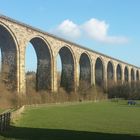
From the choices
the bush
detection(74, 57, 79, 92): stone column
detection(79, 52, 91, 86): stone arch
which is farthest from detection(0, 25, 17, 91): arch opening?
the bush

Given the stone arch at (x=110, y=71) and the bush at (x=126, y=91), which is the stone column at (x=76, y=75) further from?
the bush at (x=126, y=91)

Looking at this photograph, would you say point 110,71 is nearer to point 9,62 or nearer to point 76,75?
point 76,75

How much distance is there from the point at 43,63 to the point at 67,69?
10786 mm

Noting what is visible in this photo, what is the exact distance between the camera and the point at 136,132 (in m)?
18.2

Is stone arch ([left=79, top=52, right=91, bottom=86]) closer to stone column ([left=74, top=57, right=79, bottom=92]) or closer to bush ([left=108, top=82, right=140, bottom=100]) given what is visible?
stone column ([left=74, top=57, right=79, bottom=92])

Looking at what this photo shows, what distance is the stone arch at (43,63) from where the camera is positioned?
52319mm

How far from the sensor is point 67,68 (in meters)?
64.3

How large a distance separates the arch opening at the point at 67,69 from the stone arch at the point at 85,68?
25.3ft

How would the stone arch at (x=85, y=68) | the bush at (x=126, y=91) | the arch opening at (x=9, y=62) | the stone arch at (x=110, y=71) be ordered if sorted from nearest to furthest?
the arch opening at (x=9, y=62), the stone arch at (x=85, y=68), the stone arch at (x=110, y=71), the bush at (x=126, y=91)

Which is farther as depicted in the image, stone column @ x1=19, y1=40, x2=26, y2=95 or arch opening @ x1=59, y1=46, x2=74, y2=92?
arch opening @ x1=59, y1=46, x2=74, y2=92

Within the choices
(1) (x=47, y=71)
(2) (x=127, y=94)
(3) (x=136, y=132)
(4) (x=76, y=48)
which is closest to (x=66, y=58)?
(4) (x=76, y=48)

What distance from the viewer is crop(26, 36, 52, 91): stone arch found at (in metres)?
52.3

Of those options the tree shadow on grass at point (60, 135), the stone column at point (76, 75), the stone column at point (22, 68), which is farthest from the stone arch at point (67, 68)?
the tree shadow on grass at point (60, 135)

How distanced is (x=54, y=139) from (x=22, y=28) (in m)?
Result: 32.2
